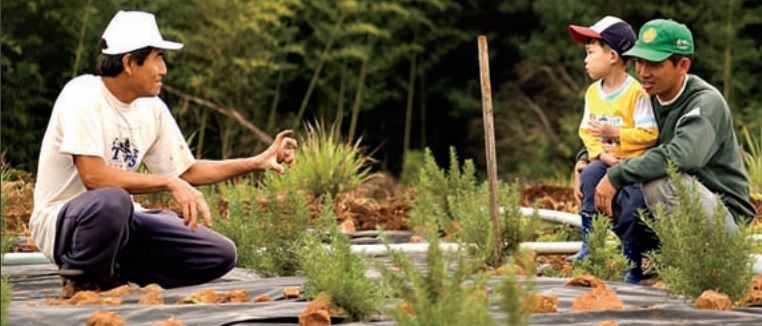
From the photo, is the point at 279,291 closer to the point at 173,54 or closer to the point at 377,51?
the point at 173,54

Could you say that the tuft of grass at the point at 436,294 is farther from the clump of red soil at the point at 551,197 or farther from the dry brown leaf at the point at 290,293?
the clump of red soil at the point at 551,197

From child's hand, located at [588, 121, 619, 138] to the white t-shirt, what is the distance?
1.48 meters

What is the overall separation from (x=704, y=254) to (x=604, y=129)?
111cm

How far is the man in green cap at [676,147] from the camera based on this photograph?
5270 millimetres

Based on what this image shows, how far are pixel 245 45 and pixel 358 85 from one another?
1.64 meters

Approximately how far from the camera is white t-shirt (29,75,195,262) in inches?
207

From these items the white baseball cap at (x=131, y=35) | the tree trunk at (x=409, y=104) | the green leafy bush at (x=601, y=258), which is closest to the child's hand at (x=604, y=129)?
the green leafy bush at (x=601, y=258)

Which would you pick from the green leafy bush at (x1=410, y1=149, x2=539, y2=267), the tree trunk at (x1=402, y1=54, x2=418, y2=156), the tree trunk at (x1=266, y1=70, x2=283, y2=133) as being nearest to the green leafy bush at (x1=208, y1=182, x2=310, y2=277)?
the green leafy bush at (x1=410, y1=149, x2=539, y2=267)

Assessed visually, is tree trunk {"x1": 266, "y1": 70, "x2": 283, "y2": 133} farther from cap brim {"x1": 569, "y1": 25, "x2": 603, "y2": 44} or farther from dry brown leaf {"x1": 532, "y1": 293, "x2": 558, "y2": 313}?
dry brown leaf {"x1": 532, "y1": 293, "x2": 558, "y2": 313}

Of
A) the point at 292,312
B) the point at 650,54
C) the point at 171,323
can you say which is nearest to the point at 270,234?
the point at 292,312

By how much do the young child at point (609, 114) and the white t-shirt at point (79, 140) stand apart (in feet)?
4.90

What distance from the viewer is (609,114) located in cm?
580

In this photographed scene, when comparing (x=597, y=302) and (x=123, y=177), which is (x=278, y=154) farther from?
(x=597, y=302)

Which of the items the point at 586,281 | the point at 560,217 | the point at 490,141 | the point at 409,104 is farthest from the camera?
the point at 409,104
